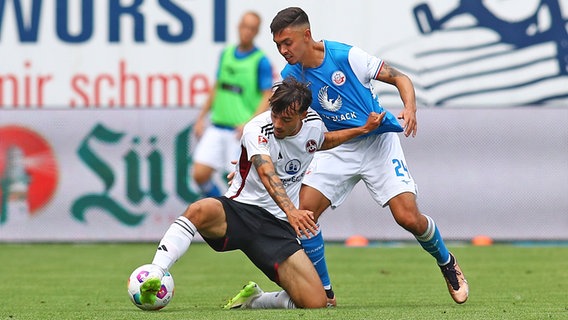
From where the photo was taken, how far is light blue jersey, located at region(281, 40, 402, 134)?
9336mm

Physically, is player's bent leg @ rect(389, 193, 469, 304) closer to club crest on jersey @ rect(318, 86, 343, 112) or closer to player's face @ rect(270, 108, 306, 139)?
club crest on jersey @ rect(318, 86, 343, 112)

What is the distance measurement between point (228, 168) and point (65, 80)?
2.93m

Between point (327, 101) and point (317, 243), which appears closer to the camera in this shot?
point (327, 101)

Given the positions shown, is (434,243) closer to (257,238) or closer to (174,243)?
(257,238)

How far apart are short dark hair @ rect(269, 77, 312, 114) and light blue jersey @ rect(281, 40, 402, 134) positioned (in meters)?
0.66

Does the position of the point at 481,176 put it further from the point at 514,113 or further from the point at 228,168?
the point at 228,168

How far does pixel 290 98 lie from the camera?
8500 millimetres

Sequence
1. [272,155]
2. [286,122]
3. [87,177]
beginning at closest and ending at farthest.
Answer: [286,122]
[272,155]
[87,177]

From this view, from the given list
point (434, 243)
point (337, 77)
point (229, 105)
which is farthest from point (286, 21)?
point (229, 105)

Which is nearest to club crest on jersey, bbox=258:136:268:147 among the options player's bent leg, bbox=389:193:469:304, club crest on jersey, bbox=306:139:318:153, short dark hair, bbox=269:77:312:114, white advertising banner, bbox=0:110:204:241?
short dark hair, bbox=269:77:312:114

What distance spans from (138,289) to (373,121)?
196 cm

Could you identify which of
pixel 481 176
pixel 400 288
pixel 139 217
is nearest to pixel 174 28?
pixel 139 217

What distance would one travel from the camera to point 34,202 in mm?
15812

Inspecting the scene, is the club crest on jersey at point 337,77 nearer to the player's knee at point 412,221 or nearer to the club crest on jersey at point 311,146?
the club crest on jersey at point 311,146
